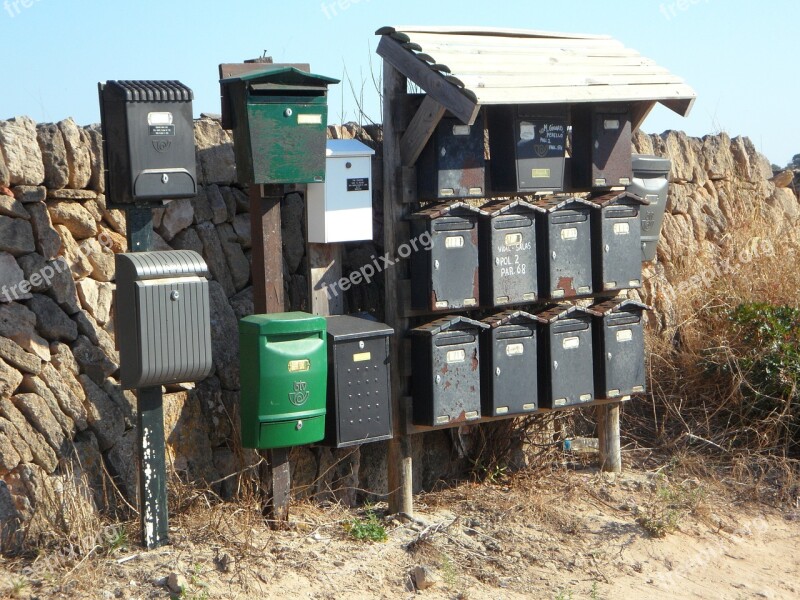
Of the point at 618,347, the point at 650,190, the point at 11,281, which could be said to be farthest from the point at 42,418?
the point at 650,190

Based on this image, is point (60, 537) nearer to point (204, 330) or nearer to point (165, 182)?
point (204, 330)

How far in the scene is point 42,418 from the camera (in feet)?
17.4

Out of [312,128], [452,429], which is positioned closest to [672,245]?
[452,429]

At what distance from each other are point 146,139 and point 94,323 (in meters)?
1.13

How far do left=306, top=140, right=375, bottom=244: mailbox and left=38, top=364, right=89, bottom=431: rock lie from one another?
5.09 ft

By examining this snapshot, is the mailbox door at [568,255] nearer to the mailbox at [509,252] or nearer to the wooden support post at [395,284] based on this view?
the mailbox at [509,252]

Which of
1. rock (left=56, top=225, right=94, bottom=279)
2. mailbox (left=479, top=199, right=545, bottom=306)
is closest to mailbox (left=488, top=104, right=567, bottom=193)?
mailbox (left=479, top=199, right=545, bottom=306)

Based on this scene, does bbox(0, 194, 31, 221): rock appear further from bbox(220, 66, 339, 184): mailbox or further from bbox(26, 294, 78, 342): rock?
bbox(220, 66, 339, 184): mailbox

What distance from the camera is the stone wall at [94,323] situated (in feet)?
17.2

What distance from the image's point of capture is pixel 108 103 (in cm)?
511

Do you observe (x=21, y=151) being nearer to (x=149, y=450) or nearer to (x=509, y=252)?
(x=149, y=450)

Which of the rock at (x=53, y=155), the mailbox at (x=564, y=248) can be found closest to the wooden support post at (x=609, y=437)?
the mailbox at (x=564, y=248)

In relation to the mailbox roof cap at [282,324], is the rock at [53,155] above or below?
above

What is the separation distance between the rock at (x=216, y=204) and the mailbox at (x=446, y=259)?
A: 3.72 feet
